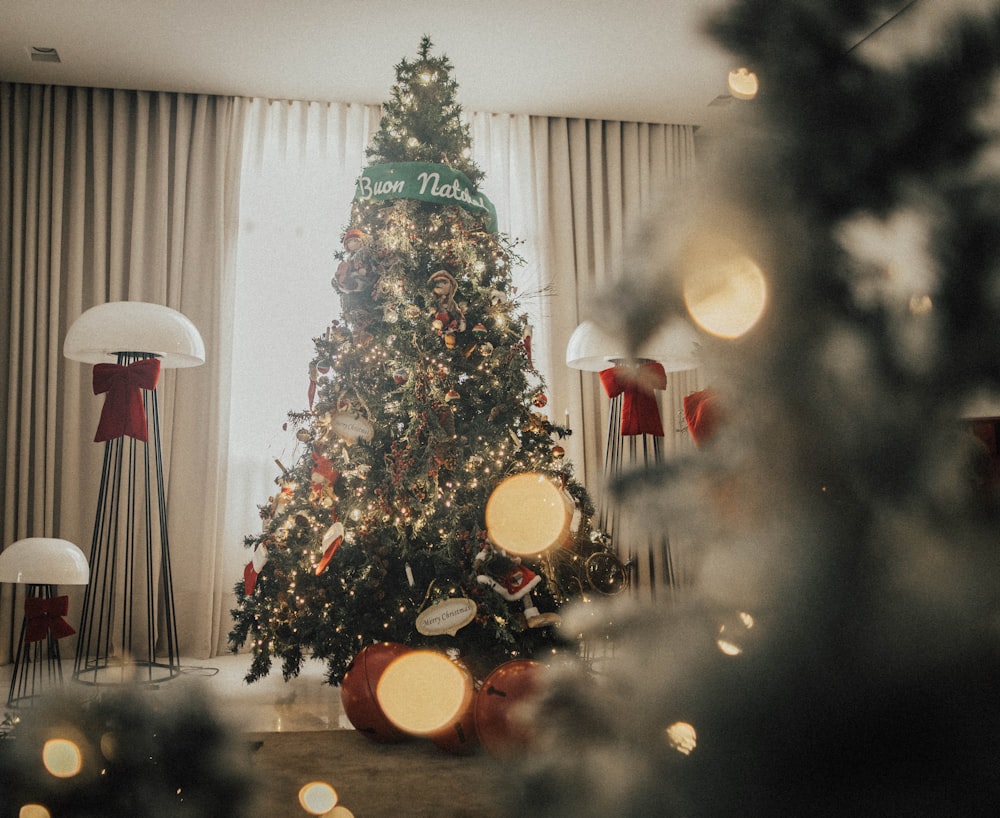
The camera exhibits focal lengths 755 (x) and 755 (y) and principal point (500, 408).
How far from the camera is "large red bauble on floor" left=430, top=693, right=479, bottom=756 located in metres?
2.06

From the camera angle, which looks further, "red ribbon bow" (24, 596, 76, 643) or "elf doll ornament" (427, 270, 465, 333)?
"elf doll ornament" (427, 270, 465, 333)

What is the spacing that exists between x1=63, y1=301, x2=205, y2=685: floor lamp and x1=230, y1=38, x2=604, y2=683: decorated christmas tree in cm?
57

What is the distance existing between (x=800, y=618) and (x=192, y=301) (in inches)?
166

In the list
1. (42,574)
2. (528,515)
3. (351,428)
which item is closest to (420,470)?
(351,428)

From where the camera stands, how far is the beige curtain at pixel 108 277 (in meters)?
Answer: 3.81

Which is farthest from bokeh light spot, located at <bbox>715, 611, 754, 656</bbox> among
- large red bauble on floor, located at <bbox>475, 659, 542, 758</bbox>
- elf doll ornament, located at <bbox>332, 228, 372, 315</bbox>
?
elf doll ornament, located at <bbox>332, 228, 372, 315</bbox>

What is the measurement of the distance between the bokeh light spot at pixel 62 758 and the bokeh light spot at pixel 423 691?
167 cm

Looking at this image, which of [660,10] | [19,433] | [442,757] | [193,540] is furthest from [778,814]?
[19,433]

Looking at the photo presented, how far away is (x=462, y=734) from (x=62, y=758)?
176cm

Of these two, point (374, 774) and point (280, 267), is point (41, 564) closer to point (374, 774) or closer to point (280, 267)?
point (374, 774)

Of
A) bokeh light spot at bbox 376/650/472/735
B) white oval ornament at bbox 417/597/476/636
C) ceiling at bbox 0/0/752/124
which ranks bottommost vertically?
bokeh light spot at bbox 376/650/472/735

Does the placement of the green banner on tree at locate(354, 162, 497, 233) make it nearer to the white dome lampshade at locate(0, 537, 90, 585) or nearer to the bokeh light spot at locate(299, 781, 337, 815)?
the white dome lampshade at locate(0, 537, 90, 585)

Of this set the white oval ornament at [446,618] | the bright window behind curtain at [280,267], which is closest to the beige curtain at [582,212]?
the bright window behind curtain at [280,267]

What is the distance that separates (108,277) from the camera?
157 inches
